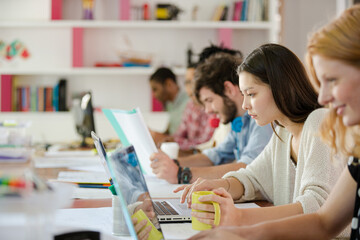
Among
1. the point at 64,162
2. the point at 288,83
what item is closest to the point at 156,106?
the point at 64,162

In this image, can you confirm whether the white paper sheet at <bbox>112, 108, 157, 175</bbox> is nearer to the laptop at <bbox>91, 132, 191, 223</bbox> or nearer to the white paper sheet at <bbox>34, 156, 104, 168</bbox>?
the white paper sheet at <bbox>34, 156, 104, 168</bbox>

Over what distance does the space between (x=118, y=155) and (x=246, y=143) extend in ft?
4.68

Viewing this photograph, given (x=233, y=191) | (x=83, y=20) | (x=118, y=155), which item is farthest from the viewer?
(x=83, y=20)

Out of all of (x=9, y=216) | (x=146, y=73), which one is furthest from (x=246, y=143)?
(x=146, y=73)

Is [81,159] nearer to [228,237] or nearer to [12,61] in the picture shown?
[228,237]

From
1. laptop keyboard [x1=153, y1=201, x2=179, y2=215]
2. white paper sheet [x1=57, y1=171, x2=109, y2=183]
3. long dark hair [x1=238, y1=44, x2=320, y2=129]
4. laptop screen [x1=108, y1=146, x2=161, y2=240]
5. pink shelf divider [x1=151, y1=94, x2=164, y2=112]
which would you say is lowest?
pink shelf divider [x1=151, y1=94, x2=164, y2=112]

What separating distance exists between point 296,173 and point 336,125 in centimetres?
A: 42

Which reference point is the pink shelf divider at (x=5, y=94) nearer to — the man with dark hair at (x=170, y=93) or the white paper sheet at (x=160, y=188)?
the man with dark hair at (x=170, y=93)

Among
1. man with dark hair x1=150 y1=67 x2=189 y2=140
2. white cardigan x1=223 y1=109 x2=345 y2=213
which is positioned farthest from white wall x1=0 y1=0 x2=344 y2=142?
white cardigan x1=223 y1=109 x2=345 y2=213

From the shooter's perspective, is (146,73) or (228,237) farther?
(146,73)

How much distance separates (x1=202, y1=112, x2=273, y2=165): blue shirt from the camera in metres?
2.10

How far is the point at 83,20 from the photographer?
484 cm

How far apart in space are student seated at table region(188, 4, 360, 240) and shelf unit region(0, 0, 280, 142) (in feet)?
12.4

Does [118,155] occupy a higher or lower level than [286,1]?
lower
